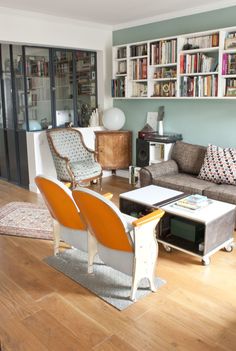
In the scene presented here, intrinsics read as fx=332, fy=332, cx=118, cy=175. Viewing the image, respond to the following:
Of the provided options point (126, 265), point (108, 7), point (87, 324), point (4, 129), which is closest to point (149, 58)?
point (108, 7)

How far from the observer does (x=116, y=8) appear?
173 inches

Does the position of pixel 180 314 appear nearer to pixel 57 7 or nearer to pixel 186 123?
pixel 186 123

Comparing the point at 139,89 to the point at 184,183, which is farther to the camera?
the point at 139,89

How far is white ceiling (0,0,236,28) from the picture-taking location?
4.10 m

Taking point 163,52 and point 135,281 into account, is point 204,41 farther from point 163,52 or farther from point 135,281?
point 135,281

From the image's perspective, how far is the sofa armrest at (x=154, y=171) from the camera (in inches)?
163

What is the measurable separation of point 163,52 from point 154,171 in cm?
175

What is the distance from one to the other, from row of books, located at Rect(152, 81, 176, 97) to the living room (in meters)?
0.19

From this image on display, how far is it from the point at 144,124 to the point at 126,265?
3.45m

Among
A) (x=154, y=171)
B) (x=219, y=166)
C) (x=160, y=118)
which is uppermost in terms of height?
(x=160, y=118)

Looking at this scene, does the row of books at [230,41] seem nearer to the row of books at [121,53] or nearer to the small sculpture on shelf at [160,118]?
the small sculpture on shelf at [160,118]

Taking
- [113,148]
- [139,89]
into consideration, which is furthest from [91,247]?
[139,89]

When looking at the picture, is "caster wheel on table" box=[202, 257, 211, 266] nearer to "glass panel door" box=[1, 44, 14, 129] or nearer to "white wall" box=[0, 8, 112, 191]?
"white wall" box=[0, 8, 112, 191]

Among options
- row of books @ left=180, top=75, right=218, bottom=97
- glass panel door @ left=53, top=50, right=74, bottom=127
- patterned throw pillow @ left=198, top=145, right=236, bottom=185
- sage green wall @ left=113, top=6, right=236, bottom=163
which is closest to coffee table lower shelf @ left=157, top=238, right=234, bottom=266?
patterned throw pillow @ left=198, top=145, right=236, bottom=185
